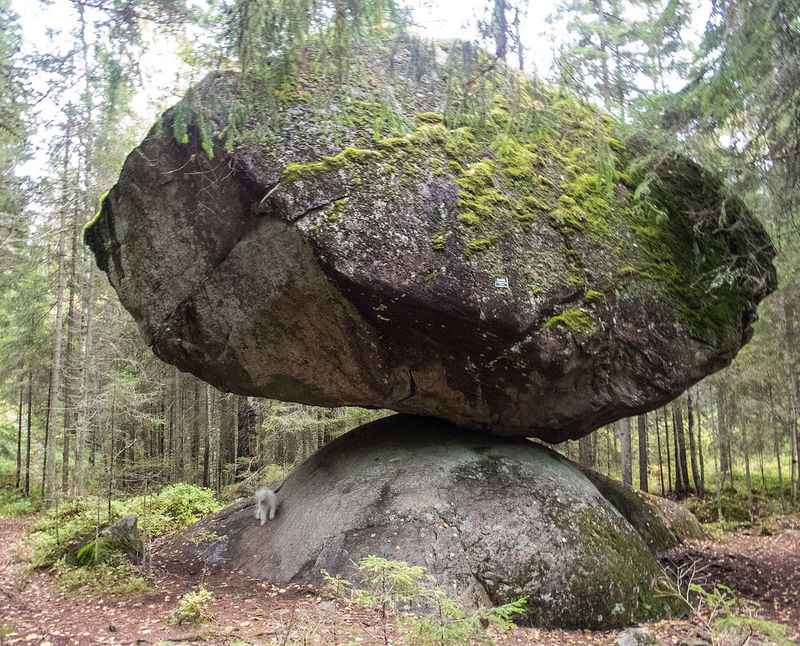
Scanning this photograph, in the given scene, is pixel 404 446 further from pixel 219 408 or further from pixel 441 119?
pixel 219 408

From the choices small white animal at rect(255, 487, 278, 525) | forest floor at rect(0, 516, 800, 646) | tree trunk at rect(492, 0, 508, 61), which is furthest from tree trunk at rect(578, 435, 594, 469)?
tree trunk at rect(492, 0, 508, 61)

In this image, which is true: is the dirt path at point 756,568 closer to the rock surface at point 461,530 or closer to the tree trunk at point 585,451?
the rock surface at point 461,530

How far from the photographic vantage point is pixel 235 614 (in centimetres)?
503

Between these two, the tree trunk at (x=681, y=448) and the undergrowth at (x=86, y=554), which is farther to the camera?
the tree trunk at (x=681, y=448)

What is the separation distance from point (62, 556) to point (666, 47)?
832 centimetres

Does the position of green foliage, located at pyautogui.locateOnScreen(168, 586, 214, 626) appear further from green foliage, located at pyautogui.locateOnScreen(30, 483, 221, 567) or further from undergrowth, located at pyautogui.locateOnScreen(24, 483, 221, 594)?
green foliage, located at pyautogui.locateOnScreen(30, 483, 221, 567)

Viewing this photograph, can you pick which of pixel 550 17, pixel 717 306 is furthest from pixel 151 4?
pixel 717 306

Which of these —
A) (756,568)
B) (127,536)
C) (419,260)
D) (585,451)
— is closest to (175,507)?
(127,536)

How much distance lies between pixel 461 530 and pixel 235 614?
246 cm

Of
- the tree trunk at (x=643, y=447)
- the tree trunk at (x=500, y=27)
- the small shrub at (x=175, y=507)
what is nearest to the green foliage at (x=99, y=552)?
the small shrub at (x=175, y=507)

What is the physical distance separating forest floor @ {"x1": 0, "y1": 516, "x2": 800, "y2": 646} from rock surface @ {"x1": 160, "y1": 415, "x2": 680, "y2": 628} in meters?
0.35

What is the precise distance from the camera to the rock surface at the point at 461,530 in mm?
5684

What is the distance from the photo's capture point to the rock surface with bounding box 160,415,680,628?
224 inches

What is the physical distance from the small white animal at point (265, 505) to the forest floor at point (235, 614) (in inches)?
45.1
